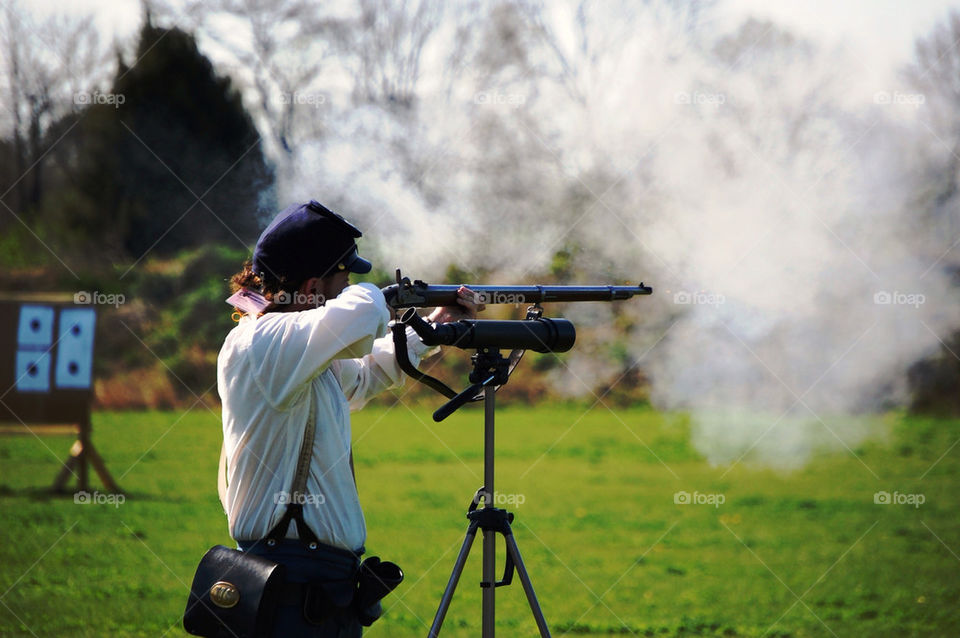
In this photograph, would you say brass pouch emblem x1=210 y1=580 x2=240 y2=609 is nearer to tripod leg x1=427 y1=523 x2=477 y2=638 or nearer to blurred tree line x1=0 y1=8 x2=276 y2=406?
tripod leg x1=427 y1=523 x2=477 y2=638

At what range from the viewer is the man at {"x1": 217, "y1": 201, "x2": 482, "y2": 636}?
2762 mm

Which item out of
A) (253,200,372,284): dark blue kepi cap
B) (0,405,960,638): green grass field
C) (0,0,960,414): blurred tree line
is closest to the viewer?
(253,200,372,284): dark blue kepi cap

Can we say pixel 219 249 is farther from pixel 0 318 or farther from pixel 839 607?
pixel 839 607

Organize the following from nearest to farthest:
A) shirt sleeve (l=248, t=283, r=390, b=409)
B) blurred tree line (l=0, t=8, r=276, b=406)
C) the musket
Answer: shirt sleeve (l=248, t=283, r=390, b=409) → the musket → blurred tree line (l=0, t=8, r=276, b=406)

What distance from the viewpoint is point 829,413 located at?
9.74 metres

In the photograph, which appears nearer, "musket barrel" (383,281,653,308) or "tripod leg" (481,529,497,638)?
"musket barrel" (383,281,653,308)

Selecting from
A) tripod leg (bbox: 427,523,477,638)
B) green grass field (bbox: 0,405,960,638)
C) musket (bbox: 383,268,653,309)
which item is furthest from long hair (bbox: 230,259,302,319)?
green grass field (bbox: 0,405,960,638)

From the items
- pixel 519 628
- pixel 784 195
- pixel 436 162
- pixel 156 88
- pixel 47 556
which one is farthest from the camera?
pixel 156 88

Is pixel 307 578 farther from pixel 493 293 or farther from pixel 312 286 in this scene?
pixel 493 293

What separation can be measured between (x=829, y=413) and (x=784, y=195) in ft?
7.84

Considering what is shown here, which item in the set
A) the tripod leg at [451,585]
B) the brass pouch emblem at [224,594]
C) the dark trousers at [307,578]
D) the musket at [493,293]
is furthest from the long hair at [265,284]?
the tripod leg at [451,585]

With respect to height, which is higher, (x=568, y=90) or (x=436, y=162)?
(x=568, y=90)

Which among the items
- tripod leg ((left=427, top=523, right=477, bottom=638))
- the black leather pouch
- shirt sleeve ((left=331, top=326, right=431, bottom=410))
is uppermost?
shirt sleeve ((left=331, top=326, right=431, bottom=410))

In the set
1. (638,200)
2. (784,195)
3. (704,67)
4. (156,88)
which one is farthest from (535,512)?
(156,88)
